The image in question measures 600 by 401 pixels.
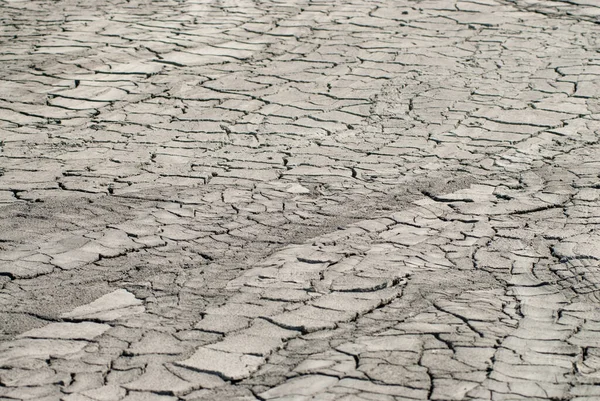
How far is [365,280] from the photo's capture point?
407 cm

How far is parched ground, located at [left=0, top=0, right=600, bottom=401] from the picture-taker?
3.42 m

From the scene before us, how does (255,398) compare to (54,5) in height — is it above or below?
below

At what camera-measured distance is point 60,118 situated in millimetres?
6195

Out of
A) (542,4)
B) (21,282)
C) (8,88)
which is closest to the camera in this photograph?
(21,282)

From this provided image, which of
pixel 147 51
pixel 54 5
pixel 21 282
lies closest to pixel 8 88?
pixel 147 51

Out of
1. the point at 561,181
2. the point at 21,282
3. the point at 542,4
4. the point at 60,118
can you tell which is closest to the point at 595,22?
the point at 542,4

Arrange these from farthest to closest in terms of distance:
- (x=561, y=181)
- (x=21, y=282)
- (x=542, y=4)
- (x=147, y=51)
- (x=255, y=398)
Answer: (x=542, y=4), (x=147, y=51), (x=561, y=181), (x=21, y=282), (x=255, y=398)

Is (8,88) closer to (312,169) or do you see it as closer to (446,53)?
(312,169)

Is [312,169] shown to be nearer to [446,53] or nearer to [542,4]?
[446,53]

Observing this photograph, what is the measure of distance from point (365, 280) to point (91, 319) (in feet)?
3.74

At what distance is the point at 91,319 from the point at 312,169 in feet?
6.65

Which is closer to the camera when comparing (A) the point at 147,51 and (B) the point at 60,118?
(B) the point at 60,118

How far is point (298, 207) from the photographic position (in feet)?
16.1

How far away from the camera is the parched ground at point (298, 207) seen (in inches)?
134
